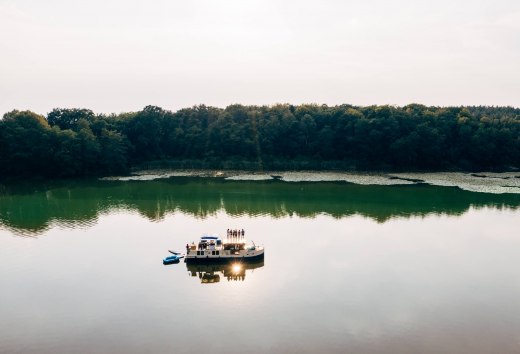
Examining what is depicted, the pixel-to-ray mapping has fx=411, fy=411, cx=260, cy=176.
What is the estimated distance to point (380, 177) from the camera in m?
80.1

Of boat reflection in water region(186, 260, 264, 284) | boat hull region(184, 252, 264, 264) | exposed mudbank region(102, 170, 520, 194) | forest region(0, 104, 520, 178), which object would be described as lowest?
boat reflection in water region(186, 260, 264, 284)

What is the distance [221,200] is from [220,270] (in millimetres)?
26158

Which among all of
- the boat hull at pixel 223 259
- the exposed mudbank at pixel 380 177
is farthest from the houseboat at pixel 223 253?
the exposed mudbank at pixel 380 177

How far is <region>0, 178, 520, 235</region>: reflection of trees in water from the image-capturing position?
4812 cm

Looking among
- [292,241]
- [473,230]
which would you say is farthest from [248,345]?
[473,230]

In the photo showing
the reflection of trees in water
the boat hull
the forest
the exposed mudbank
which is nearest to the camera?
Result: the boat hull

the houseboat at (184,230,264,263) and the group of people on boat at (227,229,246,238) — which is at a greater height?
the group of people on boat at (227,229,246,238)

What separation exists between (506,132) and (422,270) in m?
77.5

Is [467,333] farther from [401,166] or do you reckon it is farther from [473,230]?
[401,166]

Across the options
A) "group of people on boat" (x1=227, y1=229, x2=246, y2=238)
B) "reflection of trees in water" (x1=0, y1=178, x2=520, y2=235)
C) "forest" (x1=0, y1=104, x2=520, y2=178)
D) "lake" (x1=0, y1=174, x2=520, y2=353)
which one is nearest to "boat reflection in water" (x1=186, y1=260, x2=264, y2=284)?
"lake" (x1=0, y1=174, x2=520, y2=353)

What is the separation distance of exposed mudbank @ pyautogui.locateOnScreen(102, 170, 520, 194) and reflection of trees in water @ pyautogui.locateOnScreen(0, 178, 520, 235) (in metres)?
4.76

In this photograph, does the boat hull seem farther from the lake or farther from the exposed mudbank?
the exposed mudbank

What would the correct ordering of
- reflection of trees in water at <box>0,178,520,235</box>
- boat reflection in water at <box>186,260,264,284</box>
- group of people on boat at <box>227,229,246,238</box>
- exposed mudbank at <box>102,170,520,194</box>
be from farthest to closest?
exposed mudbank at <box>102,170,520,194</box>
reflection of trees in water at <box>0,178,520,235</box>
group of people on boat at <box>227,229,246,238</box>
boat reflection in water at <box>186,260,264,284</box>

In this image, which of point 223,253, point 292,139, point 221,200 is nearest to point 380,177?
point 292,139
